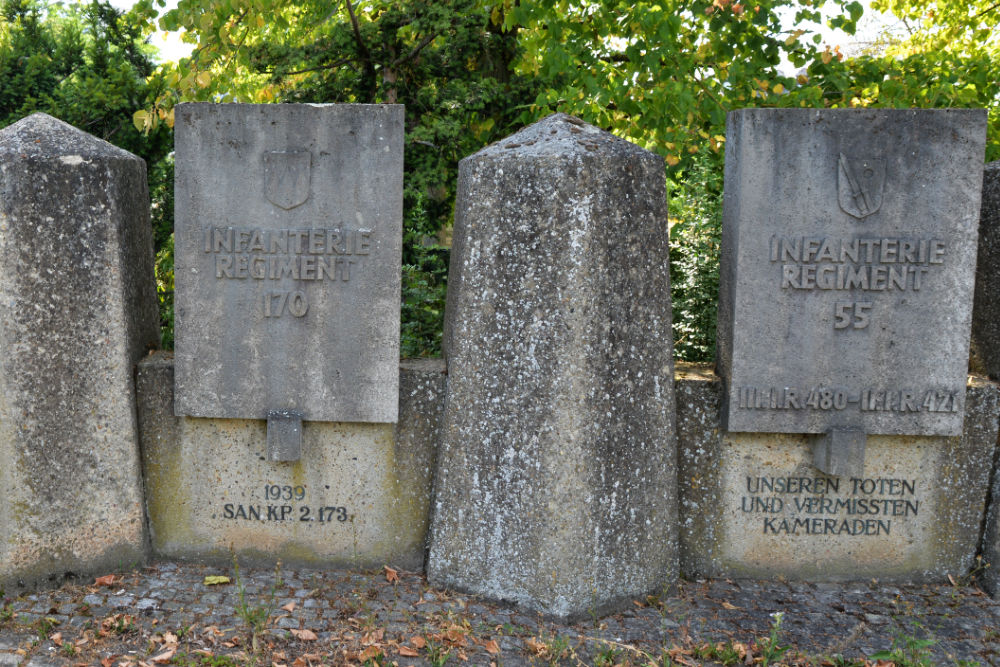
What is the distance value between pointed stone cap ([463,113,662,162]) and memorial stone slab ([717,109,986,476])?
23.9 inches

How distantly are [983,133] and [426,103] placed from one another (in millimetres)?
4346

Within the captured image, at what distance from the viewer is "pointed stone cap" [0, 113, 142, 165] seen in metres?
3.86

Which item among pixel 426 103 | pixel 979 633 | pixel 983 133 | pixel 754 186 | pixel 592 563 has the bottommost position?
pixel 979 633

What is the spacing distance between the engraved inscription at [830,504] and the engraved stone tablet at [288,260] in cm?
183

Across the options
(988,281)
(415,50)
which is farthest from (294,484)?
(415,50)

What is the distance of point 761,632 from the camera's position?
12.3 ft

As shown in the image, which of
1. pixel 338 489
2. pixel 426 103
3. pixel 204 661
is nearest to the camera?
pixel 204 661

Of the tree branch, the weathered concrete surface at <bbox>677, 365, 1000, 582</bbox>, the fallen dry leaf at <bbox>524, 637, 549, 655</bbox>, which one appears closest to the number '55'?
the weathered concrete surface at <bbox>677, 365, 1000, 582</bbox>

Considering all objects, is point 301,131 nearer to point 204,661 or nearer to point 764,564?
point 204,661

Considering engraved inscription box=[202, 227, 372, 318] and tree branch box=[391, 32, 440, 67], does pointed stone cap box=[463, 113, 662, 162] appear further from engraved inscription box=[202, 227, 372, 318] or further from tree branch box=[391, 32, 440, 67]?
tree branch box=[391, 32, 440, 67]

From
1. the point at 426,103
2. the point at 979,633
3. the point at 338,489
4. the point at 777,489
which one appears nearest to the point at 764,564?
the point at 777,489

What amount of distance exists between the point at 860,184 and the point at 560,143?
1365 millimetres

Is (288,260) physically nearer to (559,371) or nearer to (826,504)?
(559,371)

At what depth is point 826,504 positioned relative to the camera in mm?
4230
